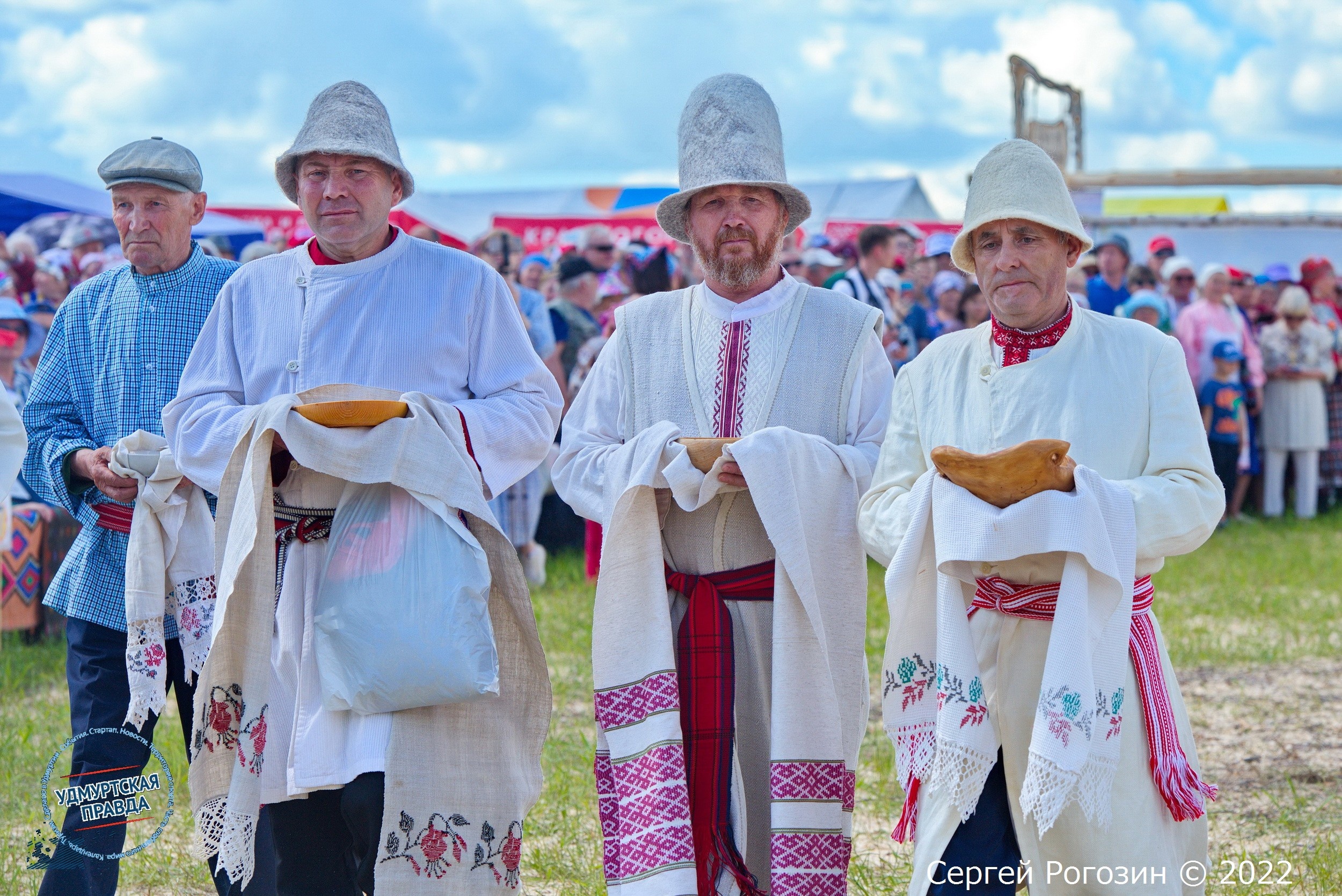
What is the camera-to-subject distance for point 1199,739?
601 cm

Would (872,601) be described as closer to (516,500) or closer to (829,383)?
(516,500)

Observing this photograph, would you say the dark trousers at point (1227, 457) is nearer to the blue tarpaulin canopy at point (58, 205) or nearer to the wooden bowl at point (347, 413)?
the blue tarpaulin canopy at point (58, 205)

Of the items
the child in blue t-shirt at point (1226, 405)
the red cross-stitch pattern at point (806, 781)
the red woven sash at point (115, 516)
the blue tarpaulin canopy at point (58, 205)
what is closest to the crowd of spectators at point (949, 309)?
the child in blue t-shirt at point (1226, 405)

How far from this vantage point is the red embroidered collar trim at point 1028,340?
3.16m

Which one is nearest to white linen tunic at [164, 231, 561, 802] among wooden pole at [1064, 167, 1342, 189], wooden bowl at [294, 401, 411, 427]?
wooden bowl at [294, 401, 411, 427]

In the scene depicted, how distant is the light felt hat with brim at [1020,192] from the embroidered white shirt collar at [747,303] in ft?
2.04

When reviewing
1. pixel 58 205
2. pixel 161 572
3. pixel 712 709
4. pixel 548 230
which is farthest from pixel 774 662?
pixel 548 230

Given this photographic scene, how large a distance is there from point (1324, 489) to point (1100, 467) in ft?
38.2

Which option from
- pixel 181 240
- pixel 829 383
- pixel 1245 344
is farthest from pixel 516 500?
pixel 1245 344

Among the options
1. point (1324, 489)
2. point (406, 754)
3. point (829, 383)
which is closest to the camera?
point (406, 754)

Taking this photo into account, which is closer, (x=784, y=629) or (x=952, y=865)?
(x=952, y=865)

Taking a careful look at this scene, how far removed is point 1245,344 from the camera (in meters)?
12.2

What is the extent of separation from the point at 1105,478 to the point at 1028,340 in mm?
381

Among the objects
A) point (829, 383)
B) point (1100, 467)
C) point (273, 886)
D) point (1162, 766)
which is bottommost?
point (273, 886)
